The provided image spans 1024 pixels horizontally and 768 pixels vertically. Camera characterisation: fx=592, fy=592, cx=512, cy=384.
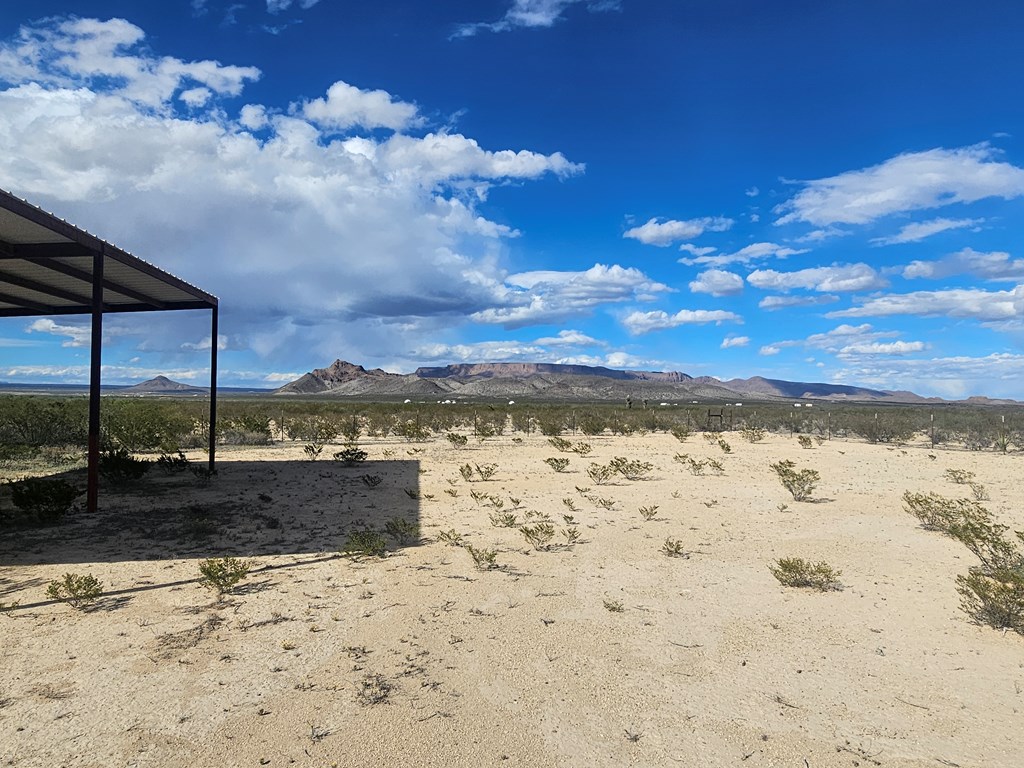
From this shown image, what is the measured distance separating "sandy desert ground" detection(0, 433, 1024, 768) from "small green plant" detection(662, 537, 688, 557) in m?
0.17

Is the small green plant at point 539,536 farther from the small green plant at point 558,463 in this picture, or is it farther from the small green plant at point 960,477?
the small green plant at point 960,477

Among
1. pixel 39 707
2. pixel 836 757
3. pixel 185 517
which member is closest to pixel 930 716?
pixel 836 757

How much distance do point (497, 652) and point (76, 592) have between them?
4550mm

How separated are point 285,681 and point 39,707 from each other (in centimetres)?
166

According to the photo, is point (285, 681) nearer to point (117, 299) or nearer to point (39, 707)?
point (39, 707)

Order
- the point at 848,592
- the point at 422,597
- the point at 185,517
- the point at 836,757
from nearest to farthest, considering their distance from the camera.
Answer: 1. the point at 836,757
2. the point at 422,597
3. the point at 848,592
4. the point at 185,517

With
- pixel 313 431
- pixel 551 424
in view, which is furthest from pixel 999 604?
pixel 551 424

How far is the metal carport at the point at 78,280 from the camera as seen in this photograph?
929 centimetres

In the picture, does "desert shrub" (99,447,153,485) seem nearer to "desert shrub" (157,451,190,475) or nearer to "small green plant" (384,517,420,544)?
"desert shrub" (157,451,190,475)

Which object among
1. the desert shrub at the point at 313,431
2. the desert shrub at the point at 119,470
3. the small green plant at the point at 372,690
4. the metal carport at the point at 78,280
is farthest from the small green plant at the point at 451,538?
the desert shrub at the point at 313,431

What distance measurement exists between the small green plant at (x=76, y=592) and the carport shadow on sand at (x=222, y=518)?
2.13ft

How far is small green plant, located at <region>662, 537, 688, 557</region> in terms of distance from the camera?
8.93 meters

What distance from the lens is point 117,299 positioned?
638 inches

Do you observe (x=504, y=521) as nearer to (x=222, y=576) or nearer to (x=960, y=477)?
(x=222, y=576)
